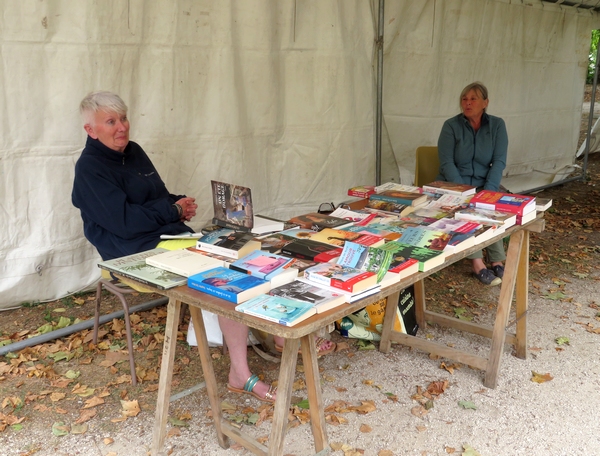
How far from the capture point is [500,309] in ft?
10.4

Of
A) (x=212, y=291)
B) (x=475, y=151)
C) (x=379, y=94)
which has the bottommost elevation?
(x=212, y=291)

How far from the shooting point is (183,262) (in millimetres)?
2270

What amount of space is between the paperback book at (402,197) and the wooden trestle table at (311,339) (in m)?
0.52

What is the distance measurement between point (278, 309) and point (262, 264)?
36 centimetres

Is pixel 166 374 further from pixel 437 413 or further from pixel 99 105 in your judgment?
pixel 99 105

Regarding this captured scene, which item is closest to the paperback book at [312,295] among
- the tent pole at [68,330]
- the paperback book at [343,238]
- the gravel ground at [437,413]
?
the paperback book at [343,238]

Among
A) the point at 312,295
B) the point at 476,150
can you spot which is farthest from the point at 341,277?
the point at 476,150

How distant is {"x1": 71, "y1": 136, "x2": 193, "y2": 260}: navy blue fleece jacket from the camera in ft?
10.3

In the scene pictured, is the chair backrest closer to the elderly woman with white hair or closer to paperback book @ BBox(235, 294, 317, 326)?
the elderly woman with white hair

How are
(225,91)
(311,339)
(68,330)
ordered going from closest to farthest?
(311,339)
(68,330)
(225,91)

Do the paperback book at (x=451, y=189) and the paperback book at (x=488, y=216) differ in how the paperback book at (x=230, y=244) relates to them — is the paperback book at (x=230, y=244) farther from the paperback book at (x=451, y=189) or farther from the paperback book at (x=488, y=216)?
the paperback book at (x=451, y=189)

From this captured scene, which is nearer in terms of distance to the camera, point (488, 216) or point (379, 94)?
point (488, 216)

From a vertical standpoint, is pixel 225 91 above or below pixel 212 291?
above

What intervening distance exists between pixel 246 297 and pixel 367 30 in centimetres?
395
